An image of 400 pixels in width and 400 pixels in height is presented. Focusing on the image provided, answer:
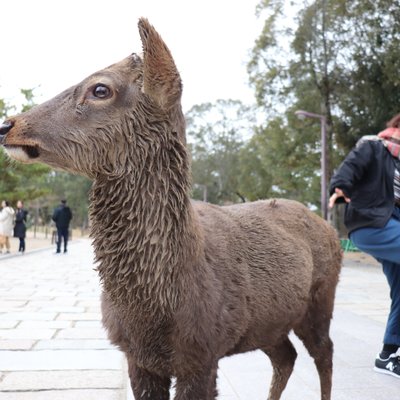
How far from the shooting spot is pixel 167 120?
207 cm

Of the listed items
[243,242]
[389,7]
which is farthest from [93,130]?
[389,7]

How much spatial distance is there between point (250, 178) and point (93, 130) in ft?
122

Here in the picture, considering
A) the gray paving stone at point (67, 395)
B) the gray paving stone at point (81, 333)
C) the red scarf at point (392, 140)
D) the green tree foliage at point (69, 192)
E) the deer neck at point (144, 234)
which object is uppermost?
the red scarf at point (392, 140)

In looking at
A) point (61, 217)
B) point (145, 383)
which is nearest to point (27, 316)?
point (145, 383)

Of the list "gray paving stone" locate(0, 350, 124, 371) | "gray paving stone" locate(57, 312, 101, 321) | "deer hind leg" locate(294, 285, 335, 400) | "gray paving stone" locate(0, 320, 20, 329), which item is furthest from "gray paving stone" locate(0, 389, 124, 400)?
"gray paving stone" locate(57, 312, 101, 321)

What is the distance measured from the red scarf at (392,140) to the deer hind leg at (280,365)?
1.71 metres

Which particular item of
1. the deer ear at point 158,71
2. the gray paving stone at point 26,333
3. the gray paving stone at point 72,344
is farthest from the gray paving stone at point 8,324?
the deer ear at point 158,71

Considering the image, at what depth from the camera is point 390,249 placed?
12.5 ft

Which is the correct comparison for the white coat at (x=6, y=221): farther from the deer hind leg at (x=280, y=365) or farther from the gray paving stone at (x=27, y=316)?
the deer hind leg at (x=280, y=365)

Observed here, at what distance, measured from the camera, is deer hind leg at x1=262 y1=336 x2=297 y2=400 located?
134 inches

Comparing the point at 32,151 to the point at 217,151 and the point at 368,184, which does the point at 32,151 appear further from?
the point at 217,151

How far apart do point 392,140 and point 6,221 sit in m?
14.9

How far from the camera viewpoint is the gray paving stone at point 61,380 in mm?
3738

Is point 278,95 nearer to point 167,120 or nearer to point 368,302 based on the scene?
point 368,302
